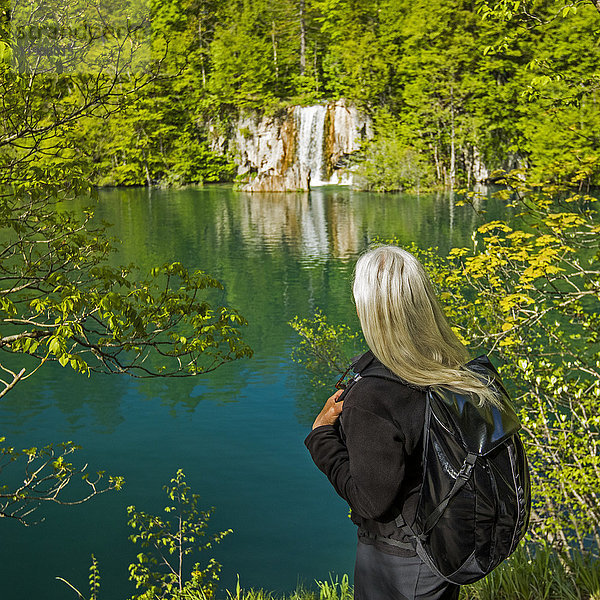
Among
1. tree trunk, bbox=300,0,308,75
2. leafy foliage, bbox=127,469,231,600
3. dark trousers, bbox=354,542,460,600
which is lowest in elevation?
leafy foliage, bbox=127,469,231,600

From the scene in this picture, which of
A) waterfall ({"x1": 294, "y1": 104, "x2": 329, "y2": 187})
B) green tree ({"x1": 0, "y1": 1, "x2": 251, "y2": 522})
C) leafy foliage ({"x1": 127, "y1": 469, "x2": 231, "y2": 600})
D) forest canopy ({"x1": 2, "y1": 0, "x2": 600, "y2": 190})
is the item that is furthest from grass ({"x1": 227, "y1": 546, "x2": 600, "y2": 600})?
waterfall ({"x1": 294, "y1": 104, "x2": 329, "y2": 187})

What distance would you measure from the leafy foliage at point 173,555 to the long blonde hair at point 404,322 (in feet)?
7.64

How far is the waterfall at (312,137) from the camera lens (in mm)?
30078

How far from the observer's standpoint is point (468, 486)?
1.30m

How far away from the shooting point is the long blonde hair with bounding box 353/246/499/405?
1.36m

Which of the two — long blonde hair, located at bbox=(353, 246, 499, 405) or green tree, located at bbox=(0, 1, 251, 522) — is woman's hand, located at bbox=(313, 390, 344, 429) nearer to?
long blonde hair, located at bbox=(353, 246, 499, 405)

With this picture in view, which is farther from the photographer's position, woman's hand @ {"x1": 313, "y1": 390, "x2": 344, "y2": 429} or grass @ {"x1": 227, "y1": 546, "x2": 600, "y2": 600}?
grass @ {"x1": 227, "y1": 546, "x2": 600, "y2": 600}

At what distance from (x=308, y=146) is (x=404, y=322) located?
29.5m

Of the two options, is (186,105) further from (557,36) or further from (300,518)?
(300,518)

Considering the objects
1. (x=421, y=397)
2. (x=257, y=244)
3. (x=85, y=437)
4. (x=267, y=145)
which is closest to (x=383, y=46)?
(x=267, y=145)

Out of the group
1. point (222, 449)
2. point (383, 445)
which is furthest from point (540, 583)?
point (222, 449)

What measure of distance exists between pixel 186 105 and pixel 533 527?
3597 centimetres

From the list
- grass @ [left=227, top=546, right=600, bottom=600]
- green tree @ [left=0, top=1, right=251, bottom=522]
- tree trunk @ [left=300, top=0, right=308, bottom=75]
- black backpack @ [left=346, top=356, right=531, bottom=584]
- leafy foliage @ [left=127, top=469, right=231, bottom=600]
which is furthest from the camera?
tree trunk @ [left=300, top=0, right=308, bottom=75]

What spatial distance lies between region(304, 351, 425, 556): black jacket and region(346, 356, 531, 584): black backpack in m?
0.02
